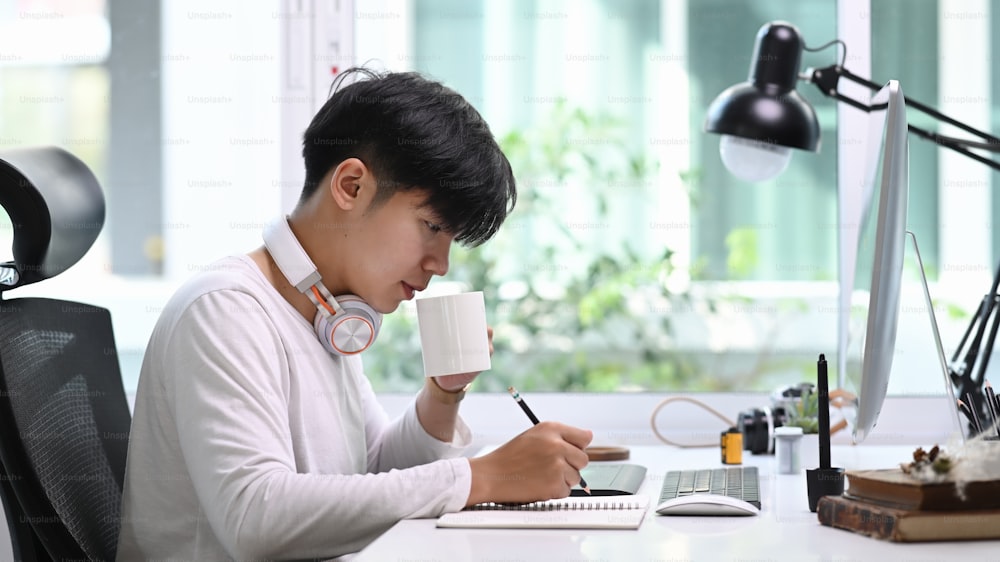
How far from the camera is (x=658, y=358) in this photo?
2.28 m

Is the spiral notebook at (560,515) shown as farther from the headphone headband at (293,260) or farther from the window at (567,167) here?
the window at (567,167)

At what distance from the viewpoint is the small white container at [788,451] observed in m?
1.51

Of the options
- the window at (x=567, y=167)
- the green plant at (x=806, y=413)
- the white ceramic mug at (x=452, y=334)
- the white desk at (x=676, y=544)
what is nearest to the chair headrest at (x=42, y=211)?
the white ceramic mug at (x=452, y=334)

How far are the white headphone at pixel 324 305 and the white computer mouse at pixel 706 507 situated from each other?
1.46 feet

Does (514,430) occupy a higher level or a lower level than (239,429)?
lower

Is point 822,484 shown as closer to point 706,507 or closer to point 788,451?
point 706,507

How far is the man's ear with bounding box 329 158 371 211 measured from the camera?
1284mm

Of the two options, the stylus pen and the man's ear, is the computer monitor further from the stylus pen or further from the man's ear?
the man's ear

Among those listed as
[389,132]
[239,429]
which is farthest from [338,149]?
[239,429]

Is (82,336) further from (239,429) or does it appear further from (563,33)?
(563,33)

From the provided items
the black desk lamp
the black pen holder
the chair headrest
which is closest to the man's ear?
the chair headrest

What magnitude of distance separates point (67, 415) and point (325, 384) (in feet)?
1.10

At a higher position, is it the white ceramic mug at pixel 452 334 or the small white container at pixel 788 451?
the white ceramic mug at pixel 452 334

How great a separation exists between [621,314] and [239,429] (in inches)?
52.8
